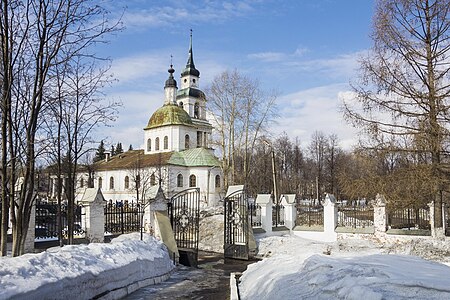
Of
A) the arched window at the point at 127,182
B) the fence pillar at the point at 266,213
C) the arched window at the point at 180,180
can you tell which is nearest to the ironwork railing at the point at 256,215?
the fence pillar at the point at 266,213

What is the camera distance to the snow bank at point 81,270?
591 cm

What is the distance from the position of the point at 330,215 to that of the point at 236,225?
15.8 ft

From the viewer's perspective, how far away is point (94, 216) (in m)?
12.8

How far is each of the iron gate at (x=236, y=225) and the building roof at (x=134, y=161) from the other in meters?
33.4

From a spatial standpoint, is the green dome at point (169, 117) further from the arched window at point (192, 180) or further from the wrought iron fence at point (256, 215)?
the wrought iron fence at point (256, 215)

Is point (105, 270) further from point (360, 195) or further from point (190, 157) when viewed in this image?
point (190, 157)

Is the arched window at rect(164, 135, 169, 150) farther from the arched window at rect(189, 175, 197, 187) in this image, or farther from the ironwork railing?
the ironwork railing

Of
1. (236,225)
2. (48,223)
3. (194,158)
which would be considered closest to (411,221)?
(236,225)

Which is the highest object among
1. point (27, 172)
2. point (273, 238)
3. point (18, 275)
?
point (27, 172)

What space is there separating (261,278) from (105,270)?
2.92 m

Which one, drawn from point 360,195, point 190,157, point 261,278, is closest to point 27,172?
point 261,278

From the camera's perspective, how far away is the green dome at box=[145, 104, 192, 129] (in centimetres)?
5449

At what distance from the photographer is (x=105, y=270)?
812cm

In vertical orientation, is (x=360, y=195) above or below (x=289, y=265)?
above
